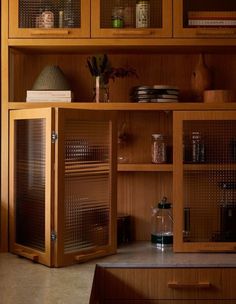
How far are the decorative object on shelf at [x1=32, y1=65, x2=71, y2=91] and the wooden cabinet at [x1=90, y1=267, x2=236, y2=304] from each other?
39.4 inches

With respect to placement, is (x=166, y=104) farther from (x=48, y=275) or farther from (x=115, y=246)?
(x=48, y=275)

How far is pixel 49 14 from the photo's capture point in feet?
8.84

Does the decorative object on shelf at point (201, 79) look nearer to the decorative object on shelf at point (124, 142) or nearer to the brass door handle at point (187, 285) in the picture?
the decorative object on shelf at point (124, 142)

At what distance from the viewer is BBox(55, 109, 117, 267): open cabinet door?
2.39 meters

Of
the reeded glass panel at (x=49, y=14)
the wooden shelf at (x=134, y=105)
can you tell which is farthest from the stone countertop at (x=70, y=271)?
the reeded glass panel at (x=49, y=14)

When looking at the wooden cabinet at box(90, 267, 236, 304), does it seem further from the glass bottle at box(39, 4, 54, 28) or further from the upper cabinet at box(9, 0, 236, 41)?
the glass bottle at box(39, 4, 54, 28)

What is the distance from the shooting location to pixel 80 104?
269cm

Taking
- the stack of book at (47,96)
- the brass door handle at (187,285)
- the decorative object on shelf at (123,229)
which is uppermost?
the stack of book at (47,96)

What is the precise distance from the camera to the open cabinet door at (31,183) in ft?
7.88

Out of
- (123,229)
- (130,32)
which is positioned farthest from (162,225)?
(130,32)

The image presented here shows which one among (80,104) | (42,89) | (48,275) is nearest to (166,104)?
(80,104)

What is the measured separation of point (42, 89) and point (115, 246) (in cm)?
91

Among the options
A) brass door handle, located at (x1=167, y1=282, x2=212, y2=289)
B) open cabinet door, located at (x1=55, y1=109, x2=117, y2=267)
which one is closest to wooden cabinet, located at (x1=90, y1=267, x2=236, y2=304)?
brass door handle, located at (x1=167, y1=282, x2=212, y2=289)

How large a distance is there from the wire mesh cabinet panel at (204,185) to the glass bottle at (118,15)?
0.58 meters
